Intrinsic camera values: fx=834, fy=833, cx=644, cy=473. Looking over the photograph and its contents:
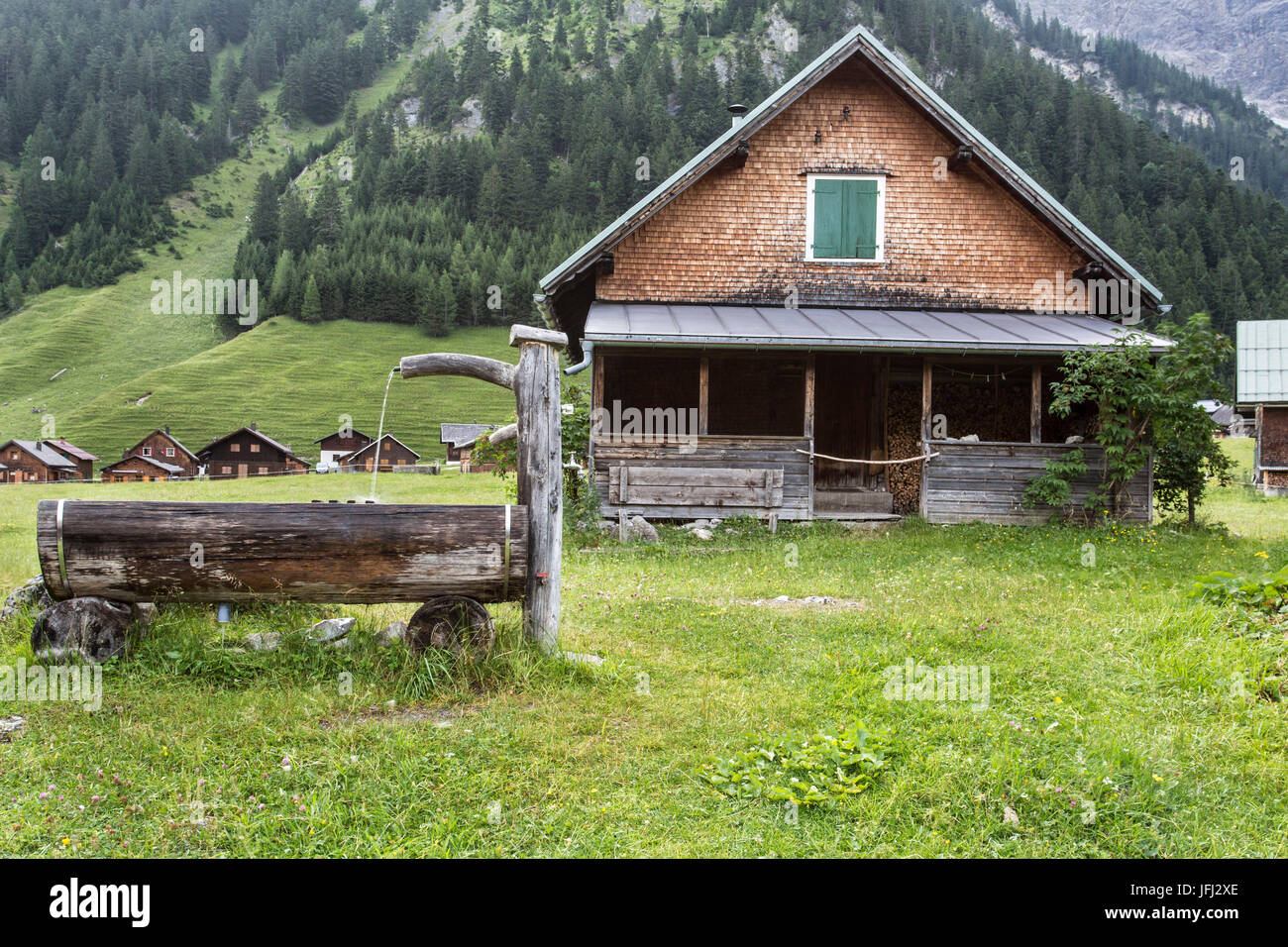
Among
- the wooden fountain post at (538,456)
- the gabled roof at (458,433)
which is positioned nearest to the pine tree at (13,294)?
the gabled roof at (458,433)

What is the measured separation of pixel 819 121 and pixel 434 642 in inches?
595

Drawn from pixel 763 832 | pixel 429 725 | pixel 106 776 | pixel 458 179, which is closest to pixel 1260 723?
pixel 763 832

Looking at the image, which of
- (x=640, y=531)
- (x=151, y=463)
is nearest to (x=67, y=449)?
(x=151, y=463)

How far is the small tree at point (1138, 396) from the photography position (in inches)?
543

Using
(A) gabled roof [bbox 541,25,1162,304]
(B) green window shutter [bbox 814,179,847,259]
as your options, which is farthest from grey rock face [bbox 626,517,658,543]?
(B) green window shutter [bbox 814,179,847,259]

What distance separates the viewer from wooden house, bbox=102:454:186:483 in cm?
5569

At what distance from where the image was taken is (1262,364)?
26484 mm

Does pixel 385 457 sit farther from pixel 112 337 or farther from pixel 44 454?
pixel 112 337

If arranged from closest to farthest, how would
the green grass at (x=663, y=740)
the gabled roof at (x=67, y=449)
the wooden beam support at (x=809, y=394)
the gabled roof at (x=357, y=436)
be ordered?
the green grass at (x=663, y=740)
the wooden beam support at (x=809, y=394)
the gabled roof at (x=67, y=449)
the gabled roof at (x=357, y=436)

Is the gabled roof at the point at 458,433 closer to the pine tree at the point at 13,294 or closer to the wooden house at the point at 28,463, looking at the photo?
the wooden house at the point at 28,463

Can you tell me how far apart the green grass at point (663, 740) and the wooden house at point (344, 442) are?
5917 centimetres

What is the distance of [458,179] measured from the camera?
396 ft

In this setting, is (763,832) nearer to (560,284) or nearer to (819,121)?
(560,284)

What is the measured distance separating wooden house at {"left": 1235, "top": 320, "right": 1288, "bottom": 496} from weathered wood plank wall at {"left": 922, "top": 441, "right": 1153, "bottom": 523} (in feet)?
50.5
